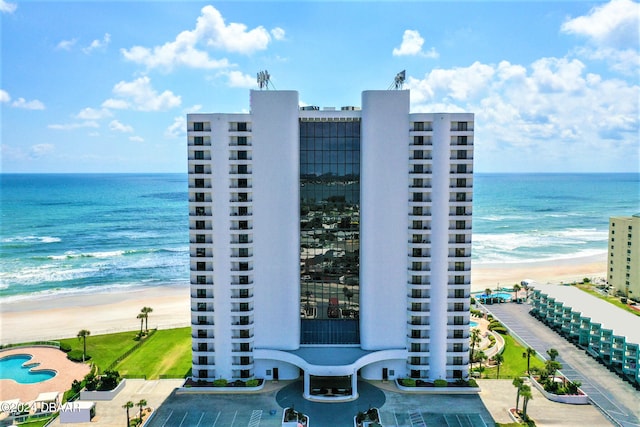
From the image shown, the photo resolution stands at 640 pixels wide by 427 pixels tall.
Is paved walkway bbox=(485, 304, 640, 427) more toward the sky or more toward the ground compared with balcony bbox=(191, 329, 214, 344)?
more toward the ground

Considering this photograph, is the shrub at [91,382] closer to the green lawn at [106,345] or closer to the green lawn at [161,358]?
the green lawn at [161,358]

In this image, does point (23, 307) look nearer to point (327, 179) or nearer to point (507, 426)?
point (327, 179)

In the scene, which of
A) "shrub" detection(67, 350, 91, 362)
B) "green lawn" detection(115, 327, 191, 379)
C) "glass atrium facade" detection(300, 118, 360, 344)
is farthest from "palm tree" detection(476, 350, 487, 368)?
"shrub" detection(67, 350, 91, 362)

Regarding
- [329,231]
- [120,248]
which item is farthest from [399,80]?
[120,248]

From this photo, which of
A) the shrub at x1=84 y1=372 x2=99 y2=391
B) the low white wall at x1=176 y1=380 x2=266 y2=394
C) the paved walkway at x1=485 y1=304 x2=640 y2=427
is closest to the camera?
the paved walkway at x1=485 y1=304 x2=640 y2=427

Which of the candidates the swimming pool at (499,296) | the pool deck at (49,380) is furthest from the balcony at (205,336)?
the swimming pool at (499,296)

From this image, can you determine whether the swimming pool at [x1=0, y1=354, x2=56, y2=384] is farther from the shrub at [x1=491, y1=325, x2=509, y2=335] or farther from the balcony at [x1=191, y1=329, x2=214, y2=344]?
the shrub at [x1=491, y1=325, x2=509, y2=335]
